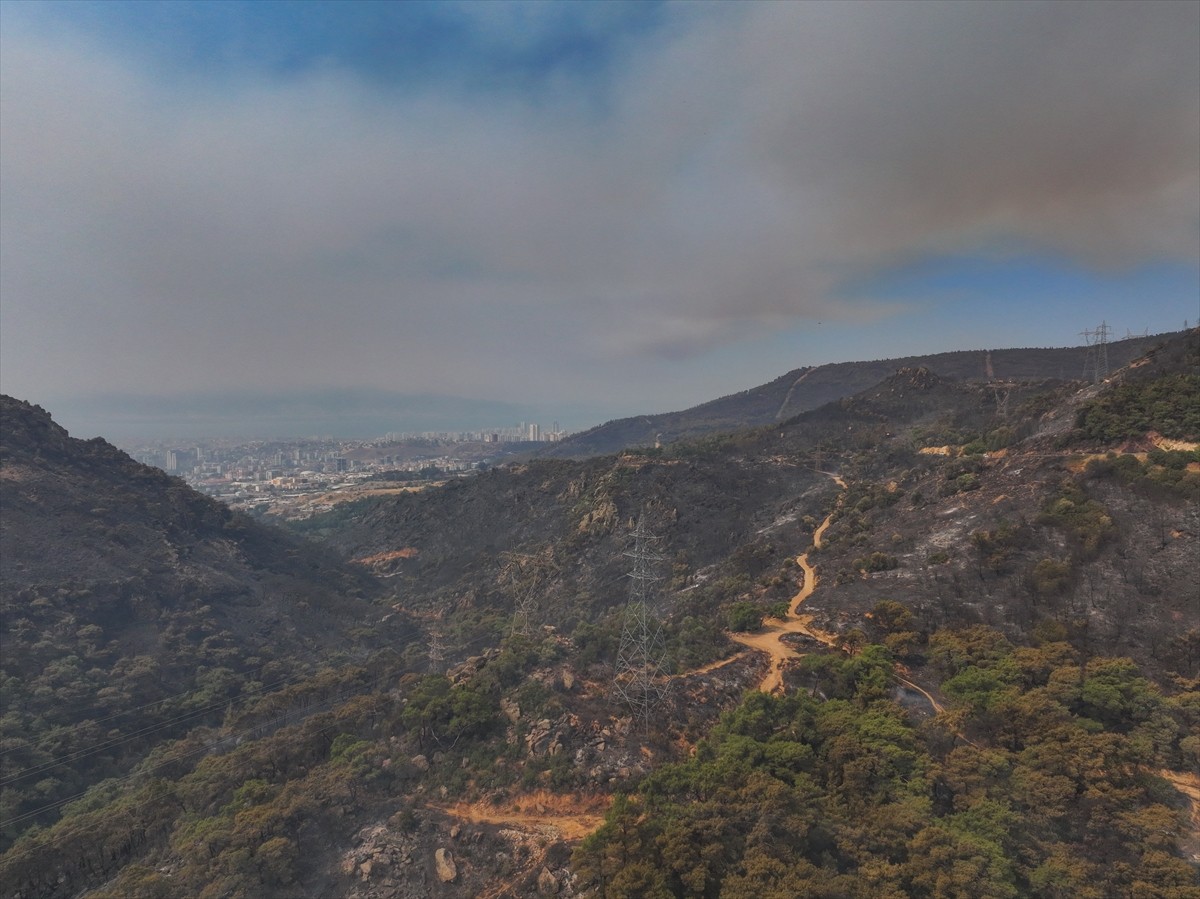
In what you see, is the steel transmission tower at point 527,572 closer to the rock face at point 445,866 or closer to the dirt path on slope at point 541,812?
the dirt path on slope at point 541,812

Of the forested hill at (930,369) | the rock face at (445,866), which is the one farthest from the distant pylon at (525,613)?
the forested hill at (930,369)

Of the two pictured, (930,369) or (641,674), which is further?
(930,369)

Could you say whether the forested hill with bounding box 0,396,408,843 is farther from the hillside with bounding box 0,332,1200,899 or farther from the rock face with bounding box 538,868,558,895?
the rock face with bounding box 538,868,558,895

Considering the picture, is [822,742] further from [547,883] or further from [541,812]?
[541,812]

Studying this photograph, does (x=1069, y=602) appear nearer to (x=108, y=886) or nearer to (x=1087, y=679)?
(x=1087, y=679)

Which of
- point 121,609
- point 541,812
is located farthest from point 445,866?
point 121,609

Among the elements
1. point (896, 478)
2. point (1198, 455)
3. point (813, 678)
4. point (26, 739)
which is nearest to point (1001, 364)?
point (896, 478)
